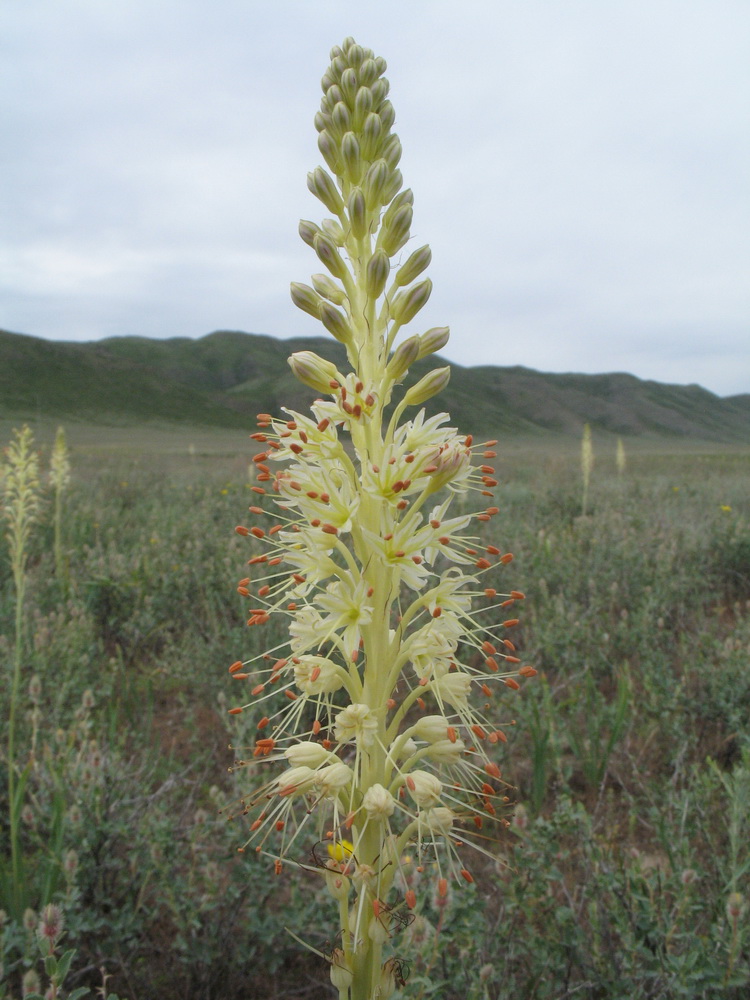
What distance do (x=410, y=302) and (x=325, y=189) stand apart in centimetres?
49

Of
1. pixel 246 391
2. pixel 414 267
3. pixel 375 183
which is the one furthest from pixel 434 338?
pixel 246 391

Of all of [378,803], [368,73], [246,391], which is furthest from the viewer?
[246,391]

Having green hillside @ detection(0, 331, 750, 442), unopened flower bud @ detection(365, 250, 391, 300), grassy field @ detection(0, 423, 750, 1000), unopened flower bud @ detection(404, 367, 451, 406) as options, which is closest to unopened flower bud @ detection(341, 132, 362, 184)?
unopened flower bud @ detection(365, 250, 391, 300)

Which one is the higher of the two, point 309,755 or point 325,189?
point 325,189

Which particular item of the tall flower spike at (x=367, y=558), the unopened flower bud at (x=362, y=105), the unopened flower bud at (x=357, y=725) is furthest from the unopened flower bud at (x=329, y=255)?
the unopened flower bud at (x=357, y=725)

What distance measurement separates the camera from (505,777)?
12.9 ft

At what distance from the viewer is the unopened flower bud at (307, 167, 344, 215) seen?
6.86 feet

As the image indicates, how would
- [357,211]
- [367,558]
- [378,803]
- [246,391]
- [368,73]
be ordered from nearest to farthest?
[378,803]
[367,558]
[357,211]
[368,73]
[246,391]

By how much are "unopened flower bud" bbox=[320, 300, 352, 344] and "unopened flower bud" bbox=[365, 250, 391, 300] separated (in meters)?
0.13

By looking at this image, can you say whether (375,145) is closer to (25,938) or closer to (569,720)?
(25,938)

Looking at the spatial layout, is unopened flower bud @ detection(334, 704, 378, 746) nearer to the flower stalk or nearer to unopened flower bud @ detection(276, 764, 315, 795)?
unopened flower bud @ detection(276, 764, 315, 795)

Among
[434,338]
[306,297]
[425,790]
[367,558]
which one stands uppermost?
[306,297]

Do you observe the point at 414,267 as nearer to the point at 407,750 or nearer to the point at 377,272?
the point at 377,272

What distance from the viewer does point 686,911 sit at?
239cm
